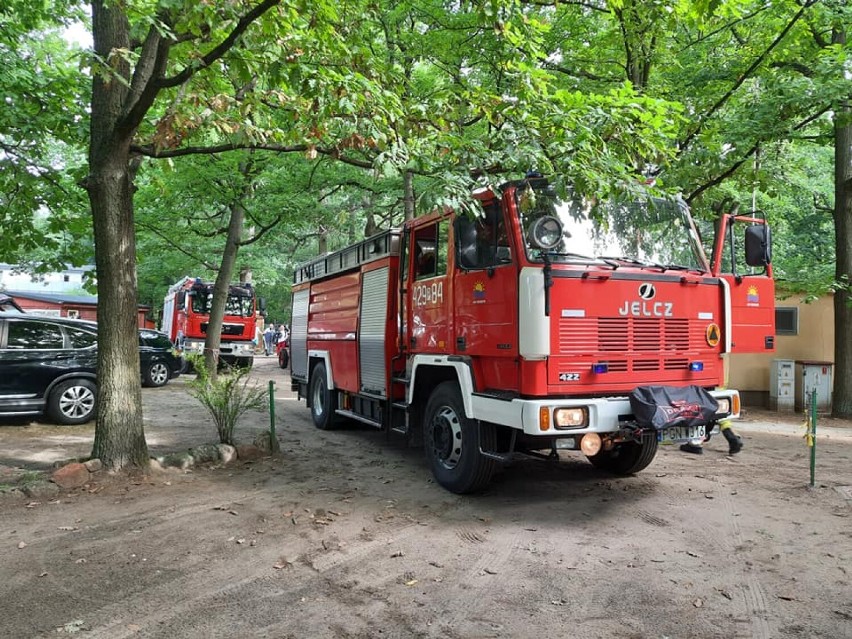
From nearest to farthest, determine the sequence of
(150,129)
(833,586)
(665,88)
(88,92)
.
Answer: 1. (833,586)
2. (150,129)
3. (88,92)
4. (665,88)

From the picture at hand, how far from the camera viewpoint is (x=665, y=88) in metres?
11.2

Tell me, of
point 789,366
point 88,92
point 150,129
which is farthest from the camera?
point 789,366

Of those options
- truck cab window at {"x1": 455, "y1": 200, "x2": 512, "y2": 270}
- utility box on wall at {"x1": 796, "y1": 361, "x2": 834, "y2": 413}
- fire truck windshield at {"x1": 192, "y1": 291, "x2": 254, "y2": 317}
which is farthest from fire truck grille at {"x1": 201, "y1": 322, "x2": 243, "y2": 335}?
truck cab window at {"x1": 455, "y1": 200, "x2": 512, "y2": 270}

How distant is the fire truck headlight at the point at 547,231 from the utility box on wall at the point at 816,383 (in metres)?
10.4

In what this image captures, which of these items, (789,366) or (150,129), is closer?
(150,129)

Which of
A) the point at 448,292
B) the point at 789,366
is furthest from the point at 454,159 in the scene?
the point at 789,366

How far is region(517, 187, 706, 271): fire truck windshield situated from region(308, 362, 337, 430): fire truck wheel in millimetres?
5428

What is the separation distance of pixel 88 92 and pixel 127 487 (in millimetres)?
5801

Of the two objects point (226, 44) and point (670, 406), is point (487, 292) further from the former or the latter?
point (226, 44)

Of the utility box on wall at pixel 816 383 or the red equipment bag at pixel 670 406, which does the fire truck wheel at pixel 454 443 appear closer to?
the red equipment bag at pixel 670 406

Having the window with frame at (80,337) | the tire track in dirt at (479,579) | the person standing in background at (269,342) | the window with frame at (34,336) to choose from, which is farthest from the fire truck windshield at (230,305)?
the tire track in dirt at (479,579)

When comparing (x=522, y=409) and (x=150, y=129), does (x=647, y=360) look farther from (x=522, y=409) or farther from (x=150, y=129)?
(x=150, y=129)

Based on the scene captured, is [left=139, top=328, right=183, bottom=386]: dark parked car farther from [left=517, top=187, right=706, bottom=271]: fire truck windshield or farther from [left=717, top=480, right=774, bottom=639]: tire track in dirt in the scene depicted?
[left=717, top=480, right=774, bottom=639]: tire track in dirt

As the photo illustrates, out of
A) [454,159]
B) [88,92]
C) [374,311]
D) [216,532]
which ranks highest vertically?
[88,92]
